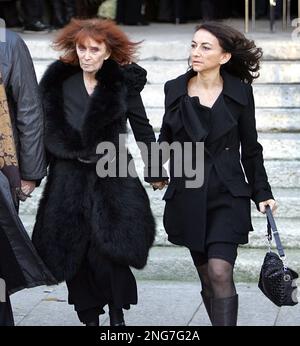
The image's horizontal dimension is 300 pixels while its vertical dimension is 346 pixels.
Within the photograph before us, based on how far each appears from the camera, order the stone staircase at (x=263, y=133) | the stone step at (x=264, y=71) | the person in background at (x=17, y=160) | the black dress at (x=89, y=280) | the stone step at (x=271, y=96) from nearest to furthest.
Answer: the person in background at (x=17, y=160)
the black dress at (x=89, y=280)
the stone staircase at (x=263, y=133)
the stone step at (x=271, y=96)
the stone step at (x=264, y=71)

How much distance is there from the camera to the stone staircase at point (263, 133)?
728cm

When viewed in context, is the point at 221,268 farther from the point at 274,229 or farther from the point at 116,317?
the point at 116,317

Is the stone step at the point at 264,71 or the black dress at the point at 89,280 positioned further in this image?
the stone step at the point at 264,71

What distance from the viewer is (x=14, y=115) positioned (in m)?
5.63

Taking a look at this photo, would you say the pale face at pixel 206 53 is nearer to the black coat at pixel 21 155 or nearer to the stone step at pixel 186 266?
the black coat at pixel 21 155

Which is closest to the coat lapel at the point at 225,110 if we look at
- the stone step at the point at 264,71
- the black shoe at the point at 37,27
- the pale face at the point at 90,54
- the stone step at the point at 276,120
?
the pale face at the point at 90,54

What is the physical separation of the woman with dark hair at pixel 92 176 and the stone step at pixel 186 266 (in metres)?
1.43

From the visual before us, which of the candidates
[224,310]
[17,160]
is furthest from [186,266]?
[17,160]

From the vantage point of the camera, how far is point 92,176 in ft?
18.8

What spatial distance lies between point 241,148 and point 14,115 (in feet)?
4.05

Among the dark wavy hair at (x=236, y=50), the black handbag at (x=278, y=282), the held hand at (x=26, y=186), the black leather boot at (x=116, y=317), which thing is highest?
the dark wavy hair at (x=236, y=50)

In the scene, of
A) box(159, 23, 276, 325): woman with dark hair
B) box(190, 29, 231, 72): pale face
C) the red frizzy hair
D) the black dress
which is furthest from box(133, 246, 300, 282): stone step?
box(190, 29, 231, 72): pale face

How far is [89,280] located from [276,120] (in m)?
3.19

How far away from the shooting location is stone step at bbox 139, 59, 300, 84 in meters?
8.95
